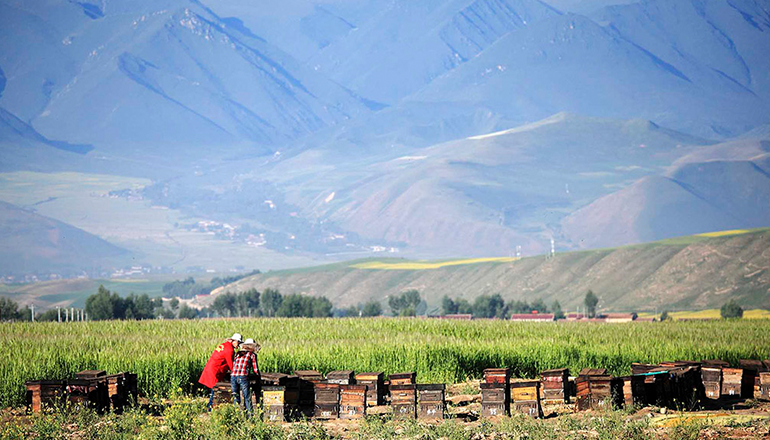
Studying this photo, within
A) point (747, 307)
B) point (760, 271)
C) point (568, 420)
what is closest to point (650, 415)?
point (568, 420)

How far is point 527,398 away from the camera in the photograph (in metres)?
27.7

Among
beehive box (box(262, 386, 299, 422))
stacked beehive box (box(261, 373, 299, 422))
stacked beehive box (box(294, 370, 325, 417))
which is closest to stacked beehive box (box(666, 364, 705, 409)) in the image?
stacked beehive box (box(294, 370, 325, 417))

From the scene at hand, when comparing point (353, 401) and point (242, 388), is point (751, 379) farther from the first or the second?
point (242, 388)

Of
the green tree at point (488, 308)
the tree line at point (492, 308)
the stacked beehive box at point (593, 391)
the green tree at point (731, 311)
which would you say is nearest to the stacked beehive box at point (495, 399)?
the stacked beehive box at point (593, 391)

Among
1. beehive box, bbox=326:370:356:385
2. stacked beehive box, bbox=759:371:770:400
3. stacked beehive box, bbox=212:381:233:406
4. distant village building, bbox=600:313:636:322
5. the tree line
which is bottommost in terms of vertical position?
stacked beehive box, bbox=759:371:770:400

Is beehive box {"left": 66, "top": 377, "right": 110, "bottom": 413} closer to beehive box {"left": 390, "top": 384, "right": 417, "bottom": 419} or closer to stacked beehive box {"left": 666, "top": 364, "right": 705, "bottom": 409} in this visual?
beehive box {"left": 390, "top": 384, "right": 417, "bottom": 419}

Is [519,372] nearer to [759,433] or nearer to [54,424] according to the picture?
[759,433]

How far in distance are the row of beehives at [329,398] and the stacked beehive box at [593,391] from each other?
3809 millimetres

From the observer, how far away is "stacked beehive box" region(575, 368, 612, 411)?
28.1m

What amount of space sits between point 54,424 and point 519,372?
58.0 ft

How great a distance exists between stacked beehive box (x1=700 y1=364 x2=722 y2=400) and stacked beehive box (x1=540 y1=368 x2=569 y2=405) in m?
5.10

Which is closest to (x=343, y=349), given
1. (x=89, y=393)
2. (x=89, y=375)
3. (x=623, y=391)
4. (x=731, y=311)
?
(x=89, y=375)

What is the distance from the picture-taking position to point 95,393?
27.0 m

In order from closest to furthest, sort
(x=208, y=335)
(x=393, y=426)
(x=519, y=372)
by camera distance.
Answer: (x=393, y=426)
(x=519, y=372)
(x=208, y=335)
